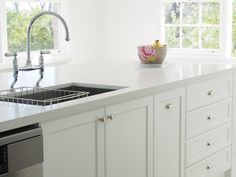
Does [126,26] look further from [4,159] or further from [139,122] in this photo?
[4,159]

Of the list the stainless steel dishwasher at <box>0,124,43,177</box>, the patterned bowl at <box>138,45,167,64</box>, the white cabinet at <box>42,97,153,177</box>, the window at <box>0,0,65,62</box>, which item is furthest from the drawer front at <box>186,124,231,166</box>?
the window at <box>0,0,65,62</box>

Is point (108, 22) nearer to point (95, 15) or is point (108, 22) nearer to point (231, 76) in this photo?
point (95, 15)

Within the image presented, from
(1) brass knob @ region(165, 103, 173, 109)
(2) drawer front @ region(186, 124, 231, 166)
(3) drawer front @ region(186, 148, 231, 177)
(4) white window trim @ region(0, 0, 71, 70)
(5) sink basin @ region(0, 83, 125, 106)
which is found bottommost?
(3) drawer front @ region(186, 148, 231, 177)

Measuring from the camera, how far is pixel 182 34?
583 cm

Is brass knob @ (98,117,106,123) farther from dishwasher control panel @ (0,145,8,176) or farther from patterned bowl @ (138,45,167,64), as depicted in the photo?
patterned bowl @ (138,45,167,64)

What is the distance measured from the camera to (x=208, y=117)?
11.2 feet

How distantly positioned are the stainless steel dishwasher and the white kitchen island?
46 millimetres

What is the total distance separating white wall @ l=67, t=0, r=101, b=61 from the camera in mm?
5926

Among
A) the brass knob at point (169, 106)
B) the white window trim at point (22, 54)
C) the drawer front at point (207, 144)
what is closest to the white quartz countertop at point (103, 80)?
the brass knob at point (169, 106)

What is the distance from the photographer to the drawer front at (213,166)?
3.33 meters

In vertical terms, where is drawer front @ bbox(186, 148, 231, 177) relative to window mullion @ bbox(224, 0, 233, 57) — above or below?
below

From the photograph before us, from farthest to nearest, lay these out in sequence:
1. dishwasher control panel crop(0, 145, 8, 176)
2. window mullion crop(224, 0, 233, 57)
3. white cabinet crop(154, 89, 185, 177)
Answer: window mullion crop(224, 0, 233, 57) < white cabinet crop(154, 89, 185, 177) < dishwasher control panel crop(0, 145, 8, 176)

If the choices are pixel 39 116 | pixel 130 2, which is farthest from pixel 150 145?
pixel 130 2

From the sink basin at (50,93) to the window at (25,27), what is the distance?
2.49 m
